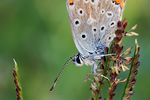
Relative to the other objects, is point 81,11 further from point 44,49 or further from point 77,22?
point 44,49

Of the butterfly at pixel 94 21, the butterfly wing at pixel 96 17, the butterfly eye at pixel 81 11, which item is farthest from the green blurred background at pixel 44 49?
the butterfly eye at pixel 81 11

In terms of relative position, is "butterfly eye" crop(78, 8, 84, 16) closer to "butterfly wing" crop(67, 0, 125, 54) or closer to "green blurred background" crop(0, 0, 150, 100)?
"butterfly wing" crop(67, 0, 125, 54)

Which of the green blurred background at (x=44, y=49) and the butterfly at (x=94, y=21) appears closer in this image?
the butterfly at (x=94, y=21)

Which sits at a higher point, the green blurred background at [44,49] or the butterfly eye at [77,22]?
the butterfly eye at [77,22]

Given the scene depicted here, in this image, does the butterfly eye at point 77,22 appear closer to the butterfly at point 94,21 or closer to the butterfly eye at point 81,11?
the butterfly at point 94,21

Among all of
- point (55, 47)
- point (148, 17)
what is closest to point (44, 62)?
point (55, 47)

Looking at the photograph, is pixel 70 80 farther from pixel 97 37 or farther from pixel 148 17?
pixel 148 17

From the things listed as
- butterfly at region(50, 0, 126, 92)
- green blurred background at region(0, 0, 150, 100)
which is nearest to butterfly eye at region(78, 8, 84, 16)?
butterfly at region(50, 0, 126, 92)
